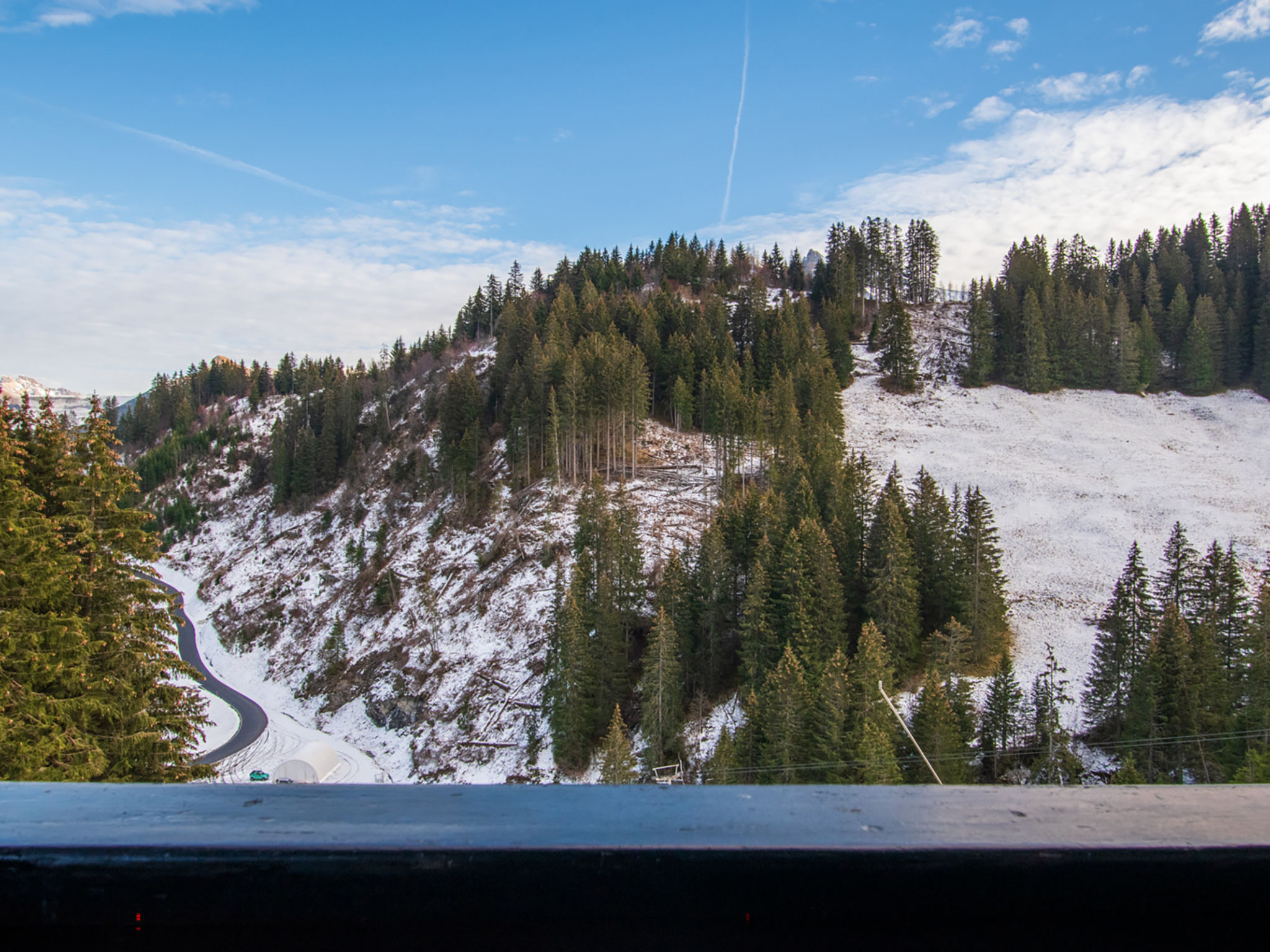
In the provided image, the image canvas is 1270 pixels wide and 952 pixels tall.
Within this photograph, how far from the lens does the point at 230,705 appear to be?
4403cm

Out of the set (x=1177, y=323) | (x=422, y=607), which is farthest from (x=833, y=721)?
(x=1177, y=323)

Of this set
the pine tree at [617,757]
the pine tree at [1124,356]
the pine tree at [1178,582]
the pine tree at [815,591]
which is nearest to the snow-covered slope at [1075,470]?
the pine tree at [1124,356]

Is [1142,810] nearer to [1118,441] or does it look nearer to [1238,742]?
[1238,742]

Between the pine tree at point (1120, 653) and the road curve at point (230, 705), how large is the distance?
123 feet

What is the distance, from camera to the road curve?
36.0 meters

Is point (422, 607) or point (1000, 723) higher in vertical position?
point (422, 607)

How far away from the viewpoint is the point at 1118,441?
58.8 m

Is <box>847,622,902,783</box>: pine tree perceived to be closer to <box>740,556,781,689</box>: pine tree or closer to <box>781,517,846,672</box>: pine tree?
<box>781,517,846,672</box>: pine tree

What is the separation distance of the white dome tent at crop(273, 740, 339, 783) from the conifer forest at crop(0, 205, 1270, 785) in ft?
16.4

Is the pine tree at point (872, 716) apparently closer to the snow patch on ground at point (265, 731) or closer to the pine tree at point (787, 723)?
the pine tree at point (787, 723)

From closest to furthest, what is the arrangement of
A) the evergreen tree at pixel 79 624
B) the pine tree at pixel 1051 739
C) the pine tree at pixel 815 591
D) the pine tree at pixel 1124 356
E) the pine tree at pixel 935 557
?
the evergreen tree at pixel 79 624
the pine tree at pixel 1051 739
the pine tree at pixel 815 591
the pine tree at pixel 935 557
the pine tree at pixel 1124 356

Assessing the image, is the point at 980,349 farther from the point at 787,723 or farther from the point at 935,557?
the point at 787,723

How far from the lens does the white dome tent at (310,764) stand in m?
31.3

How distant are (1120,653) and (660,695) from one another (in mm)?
18555
